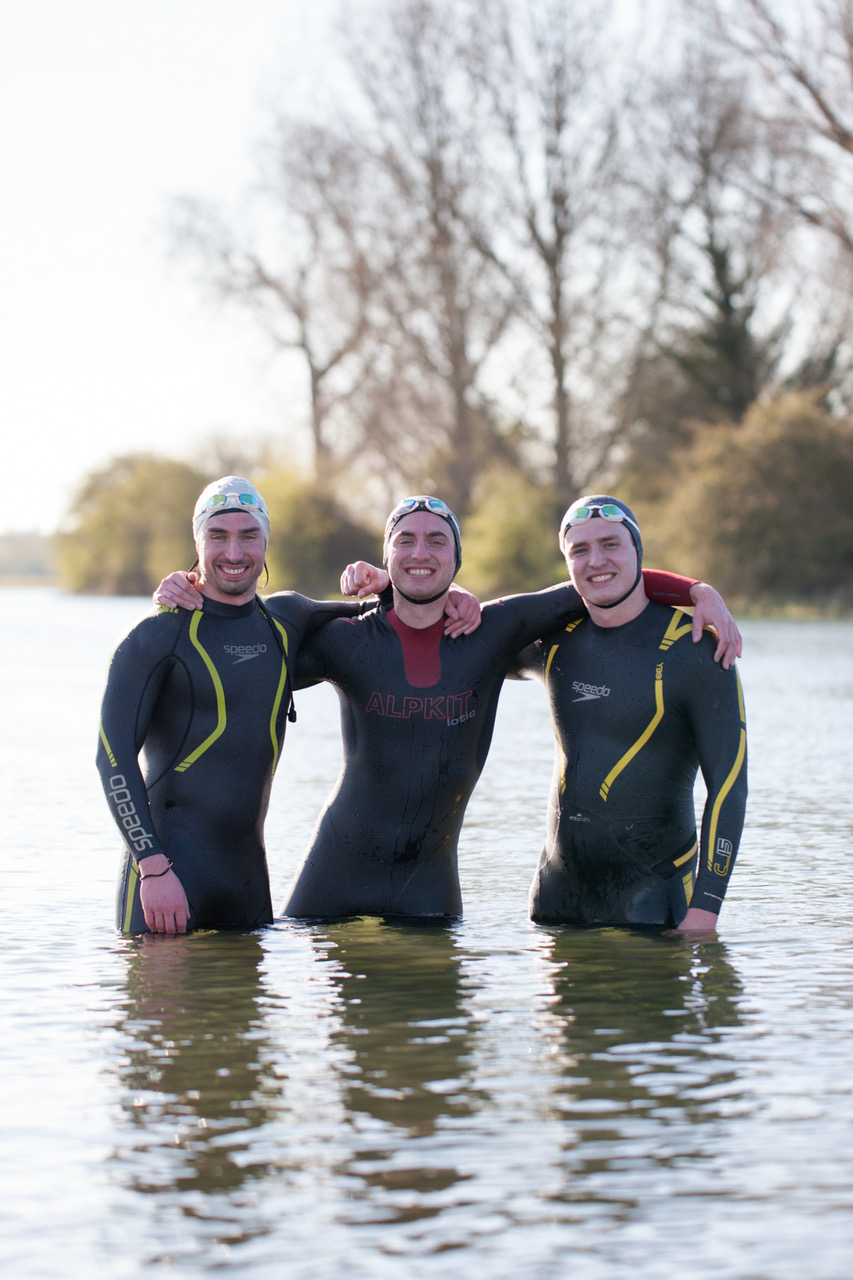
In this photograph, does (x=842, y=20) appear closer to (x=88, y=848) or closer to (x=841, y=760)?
(x=841, y=760)

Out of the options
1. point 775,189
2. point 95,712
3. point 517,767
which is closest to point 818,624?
point 775,189

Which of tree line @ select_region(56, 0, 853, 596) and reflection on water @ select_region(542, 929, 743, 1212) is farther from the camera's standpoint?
tree line @ select_region(56, 0, 853, 596)

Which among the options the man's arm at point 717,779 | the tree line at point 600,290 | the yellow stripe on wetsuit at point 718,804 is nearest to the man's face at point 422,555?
the man's arm at point 717,779

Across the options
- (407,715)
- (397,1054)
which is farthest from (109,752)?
(397,1054)

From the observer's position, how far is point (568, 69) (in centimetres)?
3347

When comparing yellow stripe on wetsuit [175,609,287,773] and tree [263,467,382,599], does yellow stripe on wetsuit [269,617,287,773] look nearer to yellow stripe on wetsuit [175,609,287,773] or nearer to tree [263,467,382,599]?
yellow stripe on wetsuit [175,609,287,773]

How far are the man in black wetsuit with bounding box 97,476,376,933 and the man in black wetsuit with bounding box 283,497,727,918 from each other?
0.25 meters

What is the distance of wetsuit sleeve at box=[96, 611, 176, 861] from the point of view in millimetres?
5215

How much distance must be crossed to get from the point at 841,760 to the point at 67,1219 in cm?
914

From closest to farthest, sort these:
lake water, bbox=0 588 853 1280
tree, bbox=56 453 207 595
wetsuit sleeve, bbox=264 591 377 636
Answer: lake water, bbox=0 588 853 1280 → wetsuit sleeve, bbox=264 591 377 636 → tree, bbox=56 453 207 595

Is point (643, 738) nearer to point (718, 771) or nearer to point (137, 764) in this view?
point (718, 771)

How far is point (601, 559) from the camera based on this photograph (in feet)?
17.6

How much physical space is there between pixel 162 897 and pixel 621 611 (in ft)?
5.88

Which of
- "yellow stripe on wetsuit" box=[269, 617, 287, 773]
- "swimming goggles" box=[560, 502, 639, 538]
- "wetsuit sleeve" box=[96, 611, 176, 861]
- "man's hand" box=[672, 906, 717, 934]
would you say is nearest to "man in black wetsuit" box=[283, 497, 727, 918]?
"yellow stripe on wetsuit" box=[269, 617, 287, 773]
